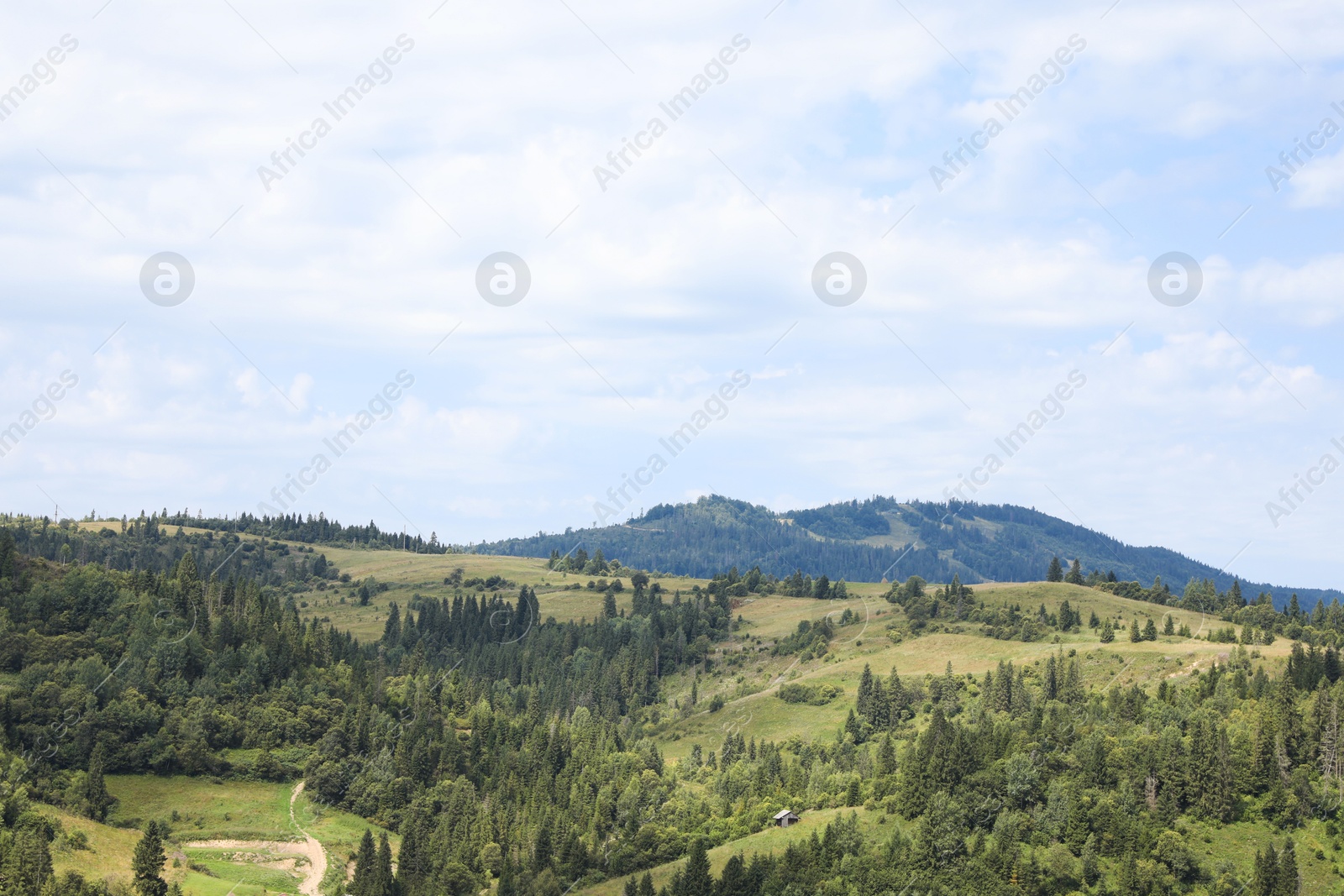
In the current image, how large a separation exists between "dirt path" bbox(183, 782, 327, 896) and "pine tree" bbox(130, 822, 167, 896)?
93.0 ft

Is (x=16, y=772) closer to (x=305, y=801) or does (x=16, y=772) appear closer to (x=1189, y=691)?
(x=305, y=801)

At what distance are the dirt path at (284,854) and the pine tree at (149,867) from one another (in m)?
28.3

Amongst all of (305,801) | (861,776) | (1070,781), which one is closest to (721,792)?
(861,776)

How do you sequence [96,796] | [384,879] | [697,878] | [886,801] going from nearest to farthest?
[697,878] → [384,879] → [886,801] → [96,796]

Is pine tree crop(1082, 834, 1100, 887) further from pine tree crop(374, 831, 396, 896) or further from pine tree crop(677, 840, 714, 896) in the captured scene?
pine tree crop(374, 831, 396, 896)

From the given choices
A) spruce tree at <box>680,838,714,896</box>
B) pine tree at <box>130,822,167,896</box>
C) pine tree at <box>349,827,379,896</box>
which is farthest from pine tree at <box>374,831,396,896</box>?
spruce tree at <box>680,838,714,896</box>

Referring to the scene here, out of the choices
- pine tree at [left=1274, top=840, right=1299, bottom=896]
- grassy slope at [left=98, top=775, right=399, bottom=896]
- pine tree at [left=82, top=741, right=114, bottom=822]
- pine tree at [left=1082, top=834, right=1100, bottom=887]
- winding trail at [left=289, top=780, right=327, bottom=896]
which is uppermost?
pine tree at [left=1274, top=840, right=1299, bottom=896]

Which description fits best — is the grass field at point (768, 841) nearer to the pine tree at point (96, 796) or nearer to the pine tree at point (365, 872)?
the pine tree at point (365, 872)

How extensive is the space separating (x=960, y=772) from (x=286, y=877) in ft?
321

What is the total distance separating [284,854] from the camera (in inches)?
6772

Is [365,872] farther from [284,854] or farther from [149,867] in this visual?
[149,867]

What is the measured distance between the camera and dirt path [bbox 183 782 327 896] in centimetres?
16675

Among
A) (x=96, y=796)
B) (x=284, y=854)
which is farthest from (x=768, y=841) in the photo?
(x=96, y=796)

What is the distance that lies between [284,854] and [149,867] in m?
38.7
